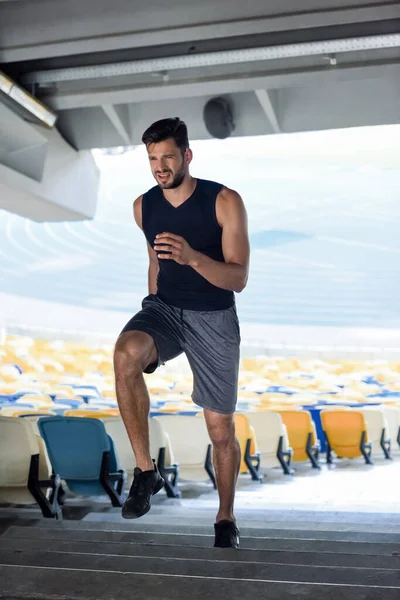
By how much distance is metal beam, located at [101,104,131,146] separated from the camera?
25.9 feet

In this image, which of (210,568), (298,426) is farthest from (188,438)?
(210,568)

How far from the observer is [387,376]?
24.3 m

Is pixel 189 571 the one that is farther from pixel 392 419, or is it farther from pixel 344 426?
pixel 392 419

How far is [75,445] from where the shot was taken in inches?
177

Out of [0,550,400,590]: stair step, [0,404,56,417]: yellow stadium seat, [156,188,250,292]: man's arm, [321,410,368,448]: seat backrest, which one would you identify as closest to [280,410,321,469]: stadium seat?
[321,410,368,448]: seat backrest

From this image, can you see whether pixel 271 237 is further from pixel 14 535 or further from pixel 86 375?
pixel 14 535

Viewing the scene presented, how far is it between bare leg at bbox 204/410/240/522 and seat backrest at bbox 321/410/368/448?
6.26 metres

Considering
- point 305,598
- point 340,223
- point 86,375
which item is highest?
point 340,223

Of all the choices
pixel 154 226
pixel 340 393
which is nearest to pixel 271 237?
pixel 340 393

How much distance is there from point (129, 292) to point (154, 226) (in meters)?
30.9

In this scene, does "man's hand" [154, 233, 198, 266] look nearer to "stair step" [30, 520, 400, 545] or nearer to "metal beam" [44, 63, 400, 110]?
"stair step" [30, 520, 400, 545]

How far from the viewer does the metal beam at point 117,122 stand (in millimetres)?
7896

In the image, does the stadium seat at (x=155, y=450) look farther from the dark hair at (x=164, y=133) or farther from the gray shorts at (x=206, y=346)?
the dark hair at (x=164, y=133)

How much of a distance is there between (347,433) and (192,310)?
683 centimetres
